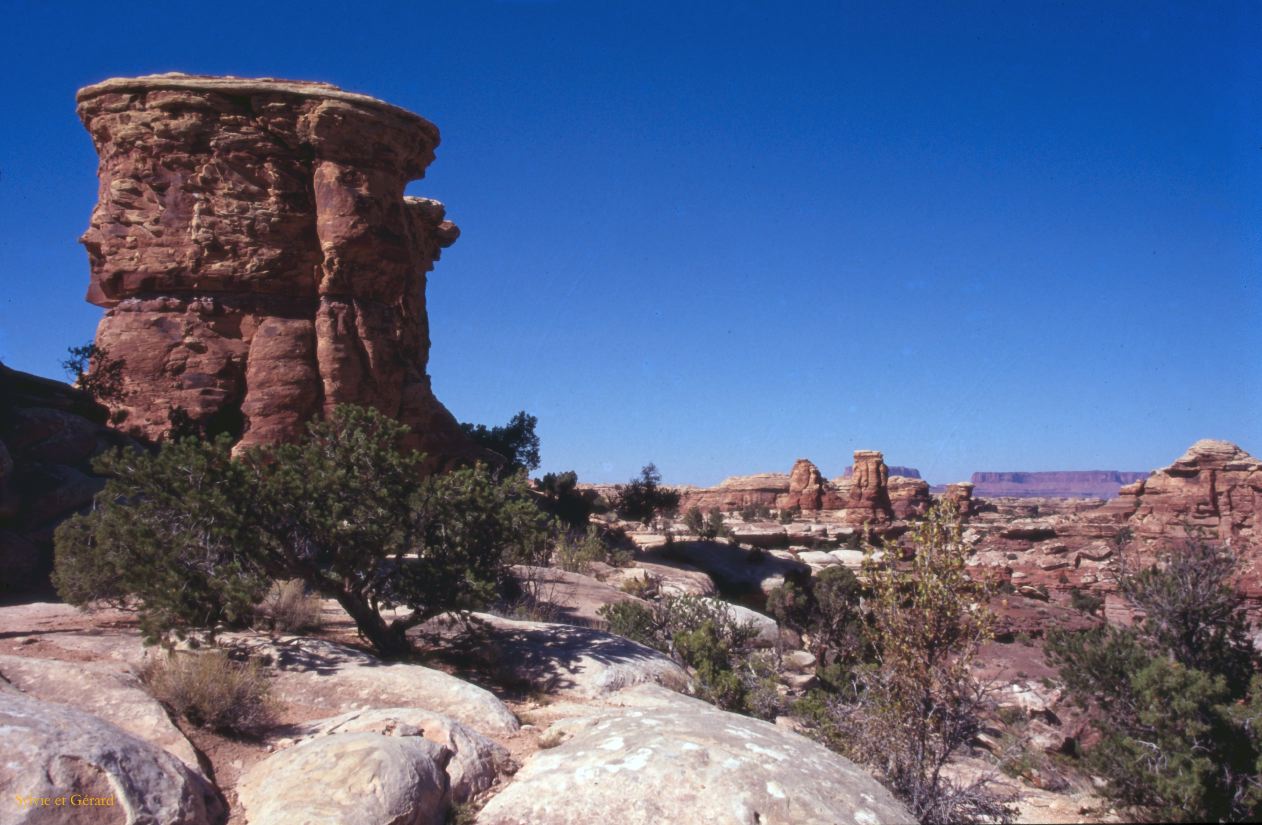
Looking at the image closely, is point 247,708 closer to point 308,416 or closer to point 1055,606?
point 308,416

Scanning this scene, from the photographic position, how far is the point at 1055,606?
2380 centimetres

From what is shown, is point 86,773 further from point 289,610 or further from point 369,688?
point 289,610

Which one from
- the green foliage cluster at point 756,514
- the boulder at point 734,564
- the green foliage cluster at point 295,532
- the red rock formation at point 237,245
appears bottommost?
the boulder at point 734,564

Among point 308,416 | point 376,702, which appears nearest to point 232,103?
point 308,416

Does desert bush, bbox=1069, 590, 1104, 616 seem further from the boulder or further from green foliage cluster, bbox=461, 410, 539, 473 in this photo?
green foliage cluster, bbox=461, 410, 539, 473

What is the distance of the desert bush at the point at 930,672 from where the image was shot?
301 inches

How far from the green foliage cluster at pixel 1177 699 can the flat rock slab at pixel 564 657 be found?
19.8ft

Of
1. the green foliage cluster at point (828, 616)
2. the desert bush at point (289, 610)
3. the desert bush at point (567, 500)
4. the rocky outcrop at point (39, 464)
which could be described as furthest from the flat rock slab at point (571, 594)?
the desert bush at point (567, 500)

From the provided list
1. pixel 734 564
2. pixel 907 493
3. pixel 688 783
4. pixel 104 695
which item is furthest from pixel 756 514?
pixel 104 695

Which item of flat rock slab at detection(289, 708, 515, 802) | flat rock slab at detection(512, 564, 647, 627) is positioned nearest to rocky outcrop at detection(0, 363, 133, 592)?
flat rock slab at detection(512, 564, 647, 627)

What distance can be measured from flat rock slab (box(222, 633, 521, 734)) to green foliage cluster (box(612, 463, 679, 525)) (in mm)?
30596

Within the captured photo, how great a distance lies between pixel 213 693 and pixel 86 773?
7.34 ft

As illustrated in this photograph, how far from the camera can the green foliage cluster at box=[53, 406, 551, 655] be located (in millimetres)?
8875

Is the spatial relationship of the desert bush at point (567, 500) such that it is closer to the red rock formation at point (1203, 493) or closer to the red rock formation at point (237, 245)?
the red rock formation at point (237, 245)
